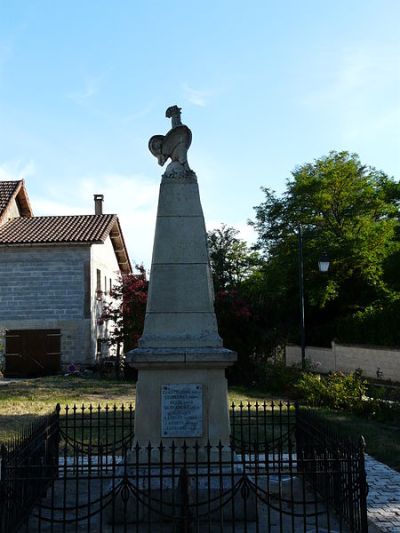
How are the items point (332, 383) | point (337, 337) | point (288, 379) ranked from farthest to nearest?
1. point (337, 337)
2. point (288, 379)
3. point (332, 383)

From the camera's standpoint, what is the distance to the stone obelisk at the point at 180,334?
19.7 feet

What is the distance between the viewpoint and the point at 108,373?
23.8m

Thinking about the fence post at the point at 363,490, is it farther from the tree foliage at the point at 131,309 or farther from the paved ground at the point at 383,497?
the tree foliage at the point at 131,309

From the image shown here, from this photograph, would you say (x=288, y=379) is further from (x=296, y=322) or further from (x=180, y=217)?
(x=180, y=217)

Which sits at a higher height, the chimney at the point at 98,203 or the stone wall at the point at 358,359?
the chimney at the point at 98,203

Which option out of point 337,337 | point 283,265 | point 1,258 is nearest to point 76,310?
point 1,258

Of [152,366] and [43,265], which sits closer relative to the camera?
[152,366]

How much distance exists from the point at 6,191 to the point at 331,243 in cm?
1525

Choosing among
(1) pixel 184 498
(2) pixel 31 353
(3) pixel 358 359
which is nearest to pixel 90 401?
(1) pixel 184 498

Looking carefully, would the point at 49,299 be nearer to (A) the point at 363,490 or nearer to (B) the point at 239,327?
(B) the point at 239,327

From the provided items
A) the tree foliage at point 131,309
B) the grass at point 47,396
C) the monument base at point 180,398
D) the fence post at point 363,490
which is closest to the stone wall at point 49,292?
the tree foliage at point 131,309

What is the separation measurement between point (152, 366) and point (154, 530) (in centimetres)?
156

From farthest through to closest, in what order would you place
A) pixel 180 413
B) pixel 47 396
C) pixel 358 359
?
pixel 358 359
pixel 47 396
pixel 180 413

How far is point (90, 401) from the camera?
14.4m
